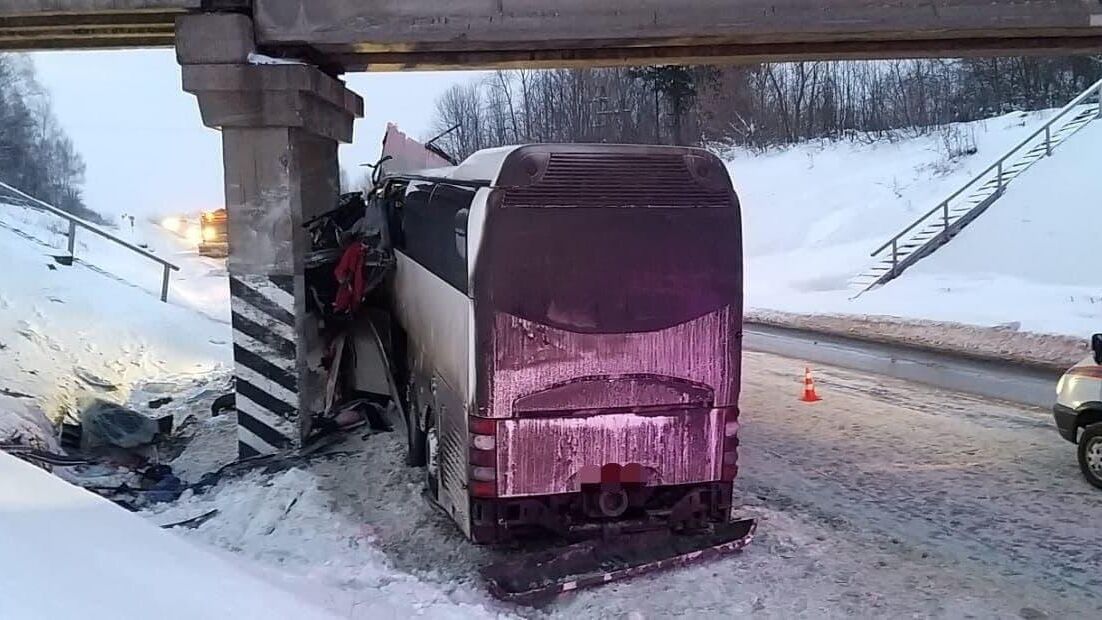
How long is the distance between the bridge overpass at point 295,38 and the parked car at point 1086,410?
348cm

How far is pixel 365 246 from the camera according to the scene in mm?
10352

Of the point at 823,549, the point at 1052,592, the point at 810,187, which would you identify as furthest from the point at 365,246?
the point at 810,187

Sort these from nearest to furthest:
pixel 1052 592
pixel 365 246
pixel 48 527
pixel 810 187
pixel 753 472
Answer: pixel 48 527 → pixel 1052 592 → pixel 753 472 → pixel 365 246 → pixel 810 187

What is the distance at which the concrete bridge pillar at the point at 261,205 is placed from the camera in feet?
29.1

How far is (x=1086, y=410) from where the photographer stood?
848 cm

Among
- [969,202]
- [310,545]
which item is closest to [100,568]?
[310,545]

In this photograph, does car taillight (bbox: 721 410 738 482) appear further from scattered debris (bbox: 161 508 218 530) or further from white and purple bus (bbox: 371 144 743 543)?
scattered debris (bbox: 161 508 218 530)

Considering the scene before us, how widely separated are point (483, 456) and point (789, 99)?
1690 inches

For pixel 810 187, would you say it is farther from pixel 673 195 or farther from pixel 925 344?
pixel 673 195

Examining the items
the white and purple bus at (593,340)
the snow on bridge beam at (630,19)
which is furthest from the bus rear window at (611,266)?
the snow on bridge beam at (630,19)

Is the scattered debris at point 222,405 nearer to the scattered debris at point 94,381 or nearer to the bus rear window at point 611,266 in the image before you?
the scattered debris at point 94,381

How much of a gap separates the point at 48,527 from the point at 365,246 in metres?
6.40

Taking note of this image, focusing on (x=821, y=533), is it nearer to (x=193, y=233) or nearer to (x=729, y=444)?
(x=729, y=444)

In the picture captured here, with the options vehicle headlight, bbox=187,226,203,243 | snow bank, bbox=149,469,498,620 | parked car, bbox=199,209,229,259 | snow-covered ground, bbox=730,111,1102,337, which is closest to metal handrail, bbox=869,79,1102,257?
snow-covered ground, bbox=730,111,1102,337
